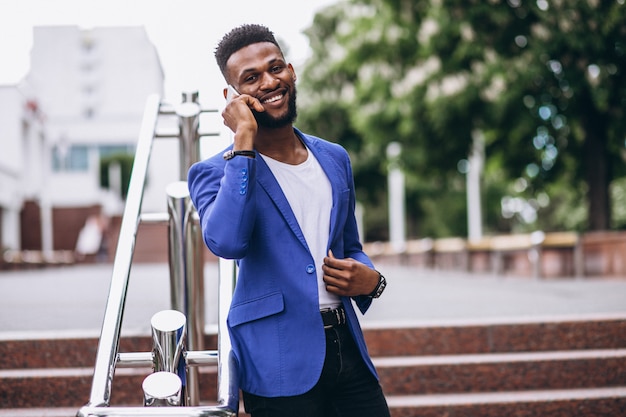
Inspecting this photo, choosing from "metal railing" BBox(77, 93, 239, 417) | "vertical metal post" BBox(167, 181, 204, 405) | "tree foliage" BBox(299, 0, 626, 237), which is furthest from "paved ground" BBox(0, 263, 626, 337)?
"tree foliage" BBox(299, 0, 626, 237)

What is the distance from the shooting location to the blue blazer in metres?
1.97

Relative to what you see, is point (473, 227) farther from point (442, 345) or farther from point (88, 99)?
point (88, 99)

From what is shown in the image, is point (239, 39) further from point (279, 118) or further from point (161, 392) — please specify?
point (161, 392)

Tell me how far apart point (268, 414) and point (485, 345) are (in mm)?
2733

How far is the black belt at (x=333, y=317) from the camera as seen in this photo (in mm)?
2109

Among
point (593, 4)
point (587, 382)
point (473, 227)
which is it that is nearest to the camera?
point (587, 382)

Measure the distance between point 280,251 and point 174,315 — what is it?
16.5 inches

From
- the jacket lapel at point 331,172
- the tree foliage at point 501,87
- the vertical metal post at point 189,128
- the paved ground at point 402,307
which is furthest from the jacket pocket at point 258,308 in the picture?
the tree foliage at point 501,87

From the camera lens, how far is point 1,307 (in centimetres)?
708

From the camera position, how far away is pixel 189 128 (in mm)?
3484

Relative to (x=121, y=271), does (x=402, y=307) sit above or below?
below

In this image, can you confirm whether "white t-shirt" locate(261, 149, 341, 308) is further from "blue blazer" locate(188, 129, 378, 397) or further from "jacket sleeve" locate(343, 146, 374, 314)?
"jacket sleeve" locate(343, 146, 374, 314)

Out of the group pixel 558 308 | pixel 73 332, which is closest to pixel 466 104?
pixel 558 308

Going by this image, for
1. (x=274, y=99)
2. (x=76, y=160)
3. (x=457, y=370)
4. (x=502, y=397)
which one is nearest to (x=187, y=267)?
(x=274, y=99)
